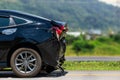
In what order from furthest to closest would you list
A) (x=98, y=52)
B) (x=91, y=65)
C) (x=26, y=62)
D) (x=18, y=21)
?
1. (x=98, y=52)
2. (x=91, y=65)
3. (x=18, y=21)
4. (x=26, y=62)

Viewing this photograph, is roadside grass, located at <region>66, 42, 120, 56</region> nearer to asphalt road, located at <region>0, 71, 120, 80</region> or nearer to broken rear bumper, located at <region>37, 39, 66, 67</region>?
asphalt road, located at <region>0, 71, 120, 80</region>

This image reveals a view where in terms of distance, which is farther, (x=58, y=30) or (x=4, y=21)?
(x=4, y=21)

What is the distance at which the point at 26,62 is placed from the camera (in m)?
12.4

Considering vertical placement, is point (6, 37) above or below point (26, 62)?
above

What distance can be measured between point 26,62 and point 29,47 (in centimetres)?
36

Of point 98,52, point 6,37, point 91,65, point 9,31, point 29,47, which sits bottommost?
point 91,65

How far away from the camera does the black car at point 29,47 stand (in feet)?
40.6

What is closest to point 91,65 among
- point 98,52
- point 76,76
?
point 76,76

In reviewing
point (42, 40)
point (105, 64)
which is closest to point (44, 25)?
point (42, 40)

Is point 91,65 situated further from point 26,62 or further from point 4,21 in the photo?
point 4,21

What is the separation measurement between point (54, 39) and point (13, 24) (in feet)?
3.44

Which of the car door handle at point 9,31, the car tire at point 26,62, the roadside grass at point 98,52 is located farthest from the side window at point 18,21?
the roadside grass at point 98,52

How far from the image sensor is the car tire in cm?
1237

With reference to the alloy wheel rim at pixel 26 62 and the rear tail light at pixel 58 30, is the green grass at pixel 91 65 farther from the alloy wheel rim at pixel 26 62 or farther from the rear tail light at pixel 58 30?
Result: the alloy wheel rim at pixel 26 62
